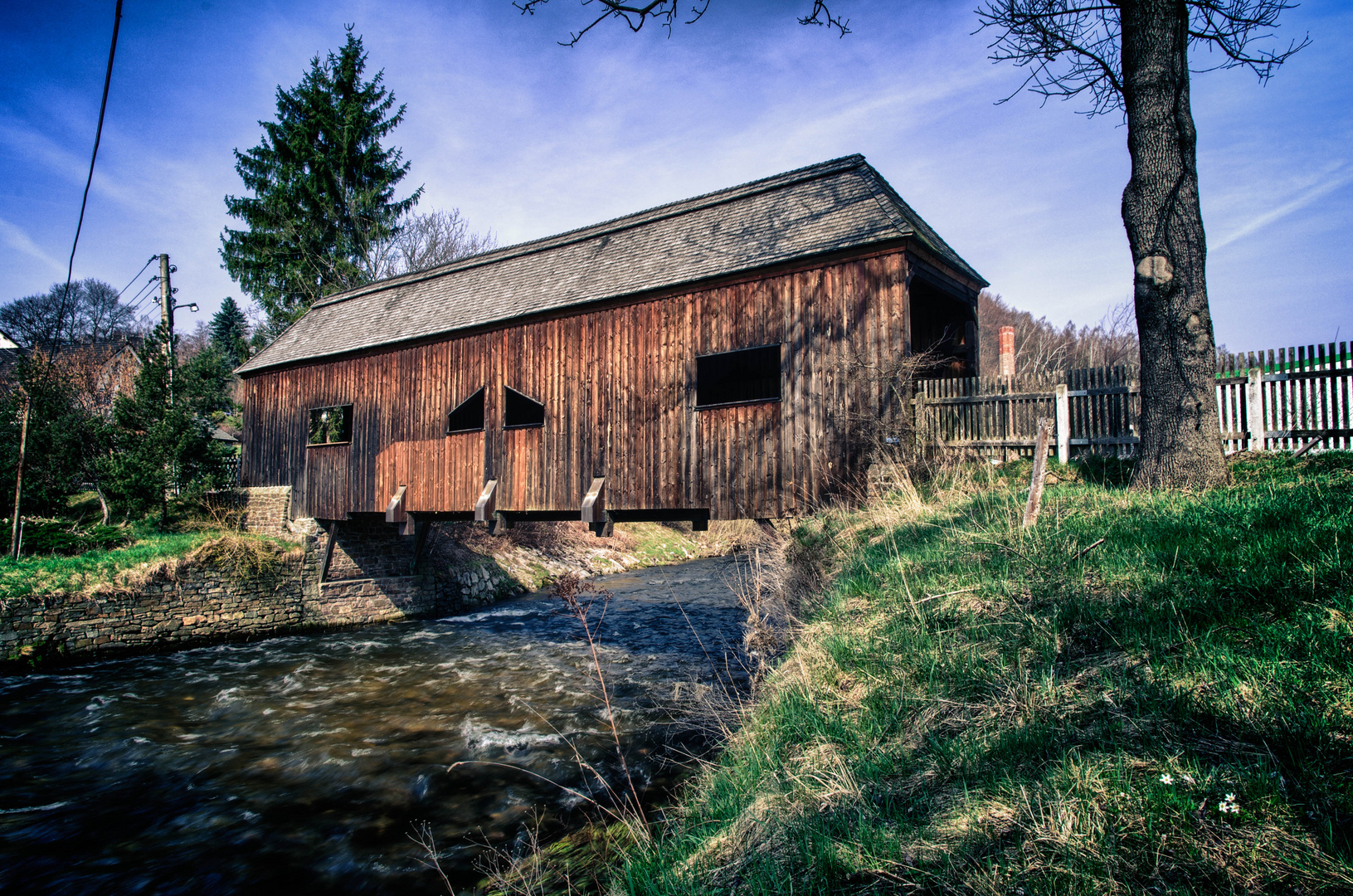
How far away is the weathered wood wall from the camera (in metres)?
7.77

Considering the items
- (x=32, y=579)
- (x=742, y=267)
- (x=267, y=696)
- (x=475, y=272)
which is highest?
(x=475, y=272)

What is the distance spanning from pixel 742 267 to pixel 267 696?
27.2 feet

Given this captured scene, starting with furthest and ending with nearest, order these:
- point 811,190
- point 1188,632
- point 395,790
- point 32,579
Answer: point 32,579 → point 811,190 → point 395,790 → point 1188,632

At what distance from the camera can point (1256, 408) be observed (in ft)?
23.9

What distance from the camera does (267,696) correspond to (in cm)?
826

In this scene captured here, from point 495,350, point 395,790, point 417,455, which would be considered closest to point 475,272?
point 495,350

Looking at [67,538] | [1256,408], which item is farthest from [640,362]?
[67,538]

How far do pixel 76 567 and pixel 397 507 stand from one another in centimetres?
481

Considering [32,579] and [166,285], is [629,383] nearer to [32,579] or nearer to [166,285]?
[32,579]

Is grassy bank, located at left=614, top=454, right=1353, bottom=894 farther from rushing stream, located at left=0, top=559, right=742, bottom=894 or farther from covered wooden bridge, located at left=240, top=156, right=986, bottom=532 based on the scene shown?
covered wooden bridge, located at left=240, top=156, right=986, bottom=532

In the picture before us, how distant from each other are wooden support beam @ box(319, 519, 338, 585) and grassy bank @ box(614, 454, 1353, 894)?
37.7ft

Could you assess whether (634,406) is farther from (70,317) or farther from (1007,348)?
(70,317)

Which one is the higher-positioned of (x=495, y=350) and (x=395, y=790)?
(x=495, y=350)

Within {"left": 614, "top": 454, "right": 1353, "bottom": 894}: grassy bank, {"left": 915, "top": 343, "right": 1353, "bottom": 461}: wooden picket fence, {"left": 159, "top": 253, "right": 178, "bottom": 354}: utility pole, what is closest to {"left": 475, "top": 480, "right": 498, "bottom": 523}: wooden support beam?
{"left": 915, "top": 343, "right": 1353, "bottom": 461}: wooden picket fence
